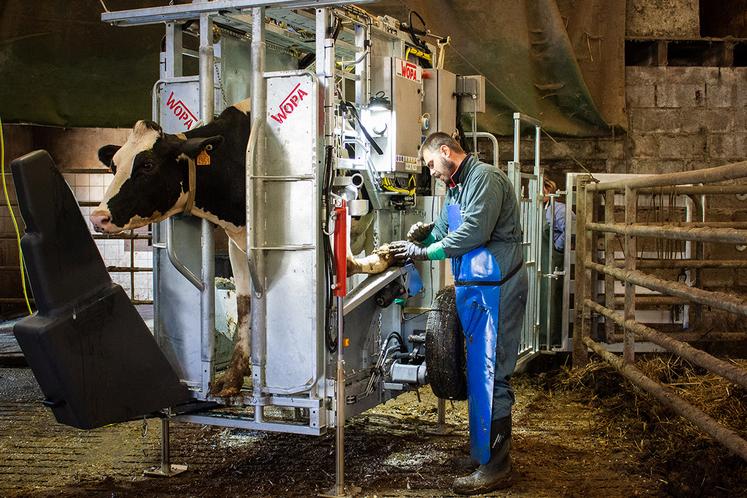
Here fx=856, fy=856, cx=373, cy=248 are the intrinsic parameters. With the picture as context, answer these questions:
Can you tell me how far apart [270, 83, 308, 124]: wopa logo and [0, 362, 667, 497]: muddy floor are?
6.24ft

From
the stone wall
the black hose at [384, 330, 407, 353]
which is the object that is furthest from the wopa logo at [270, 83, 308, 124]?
the stone wall

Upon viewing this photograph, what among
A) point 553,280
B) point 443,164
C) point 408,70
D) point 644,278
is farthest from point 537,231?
point 443,164

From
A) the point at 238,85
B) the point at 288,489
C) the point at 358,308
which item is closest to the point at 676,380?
the point at 358,308

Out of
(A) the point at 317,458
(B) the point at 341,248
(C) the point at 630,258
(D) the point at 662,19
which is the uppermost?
(D) the point at 662,19

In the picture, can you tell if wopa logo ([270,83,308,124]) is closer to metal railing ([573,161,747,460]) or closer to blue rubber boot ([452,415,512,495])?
blue rubber boot ([452,415,512,495])

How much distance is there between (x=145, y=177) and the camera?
428 cm

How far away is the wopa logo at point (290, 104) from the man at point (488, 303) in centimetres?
103

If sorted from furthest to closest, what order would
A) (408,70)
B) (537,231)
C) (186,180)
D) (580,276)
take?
1. (537,231)
2. (580,276)
3. (408,70)
4. (186,180)

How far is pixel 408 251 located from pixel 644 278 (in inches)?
78.2

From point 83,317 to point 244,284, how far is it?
1165mm

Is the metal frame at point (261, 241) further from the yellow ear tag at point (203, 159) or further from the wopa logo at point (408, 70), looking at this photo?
the wopa logo at point (408, 70)

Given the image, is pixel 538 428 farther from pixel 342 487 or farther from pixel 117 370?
pixel 117 370

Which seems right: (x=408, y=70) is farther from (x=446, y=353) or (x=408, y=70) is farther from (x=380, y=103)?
(x=446, y=353)

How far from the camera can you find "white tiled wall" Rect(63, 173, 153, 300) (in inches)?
471
